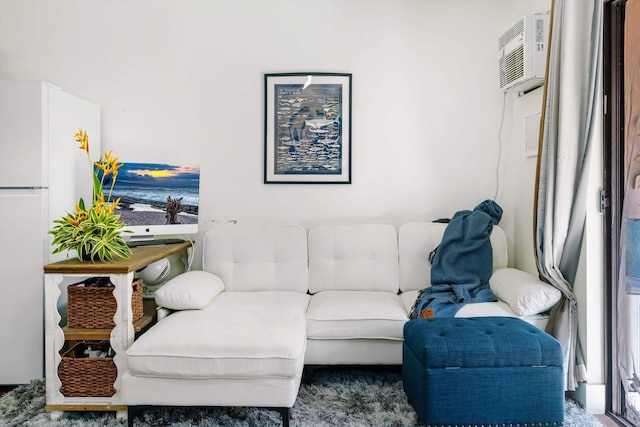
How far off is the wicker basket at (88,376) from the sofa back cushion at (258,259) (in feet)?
3.13

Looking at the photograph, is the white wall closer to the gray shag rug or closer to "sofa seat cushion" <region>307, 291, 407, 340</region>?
"sofa seat cushion" <region>307, 291, 407, 340</region>

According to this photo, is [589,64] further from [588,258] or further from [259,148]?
[259,148]

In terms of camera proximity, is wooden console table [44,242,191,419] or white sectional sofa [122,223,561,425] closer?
white sectional sofa [122,223,561,425]

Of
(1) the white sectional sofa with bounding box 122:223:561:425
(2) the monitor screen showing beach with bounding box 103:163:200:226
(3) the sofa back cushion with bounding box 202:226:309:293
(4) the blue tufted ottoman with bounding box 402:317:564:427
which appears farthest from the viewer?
(3) the sofa back cushion with bounding box 202:226:309:293

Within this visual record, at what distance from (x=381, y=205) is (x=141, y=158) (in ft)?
5.71

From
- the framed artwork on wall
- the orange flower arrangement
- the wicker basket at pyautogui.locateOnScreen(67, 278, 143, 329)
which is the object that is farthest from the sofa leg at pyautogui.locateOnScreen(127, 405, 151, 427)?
the framed artwork on wall

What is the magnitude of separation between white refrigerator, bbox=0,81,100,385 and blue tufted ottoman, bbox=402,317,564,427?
2.16m

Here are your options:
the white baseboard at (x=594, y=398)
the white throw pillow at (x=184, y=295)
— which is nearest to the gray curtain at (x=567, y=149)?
the white baseboard at (x=594, y=398)

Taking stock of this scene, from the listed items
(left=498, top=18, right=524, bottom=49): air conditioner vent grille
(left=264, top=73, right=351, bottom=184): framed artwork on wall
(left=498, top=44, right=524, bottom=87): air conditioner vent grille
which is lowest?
(left=264, top=73, right=351, bottom=184): framed artwork on wall

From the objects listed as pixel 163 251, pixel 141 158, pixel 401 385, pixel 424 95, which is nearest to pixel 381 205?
pixel 424 95

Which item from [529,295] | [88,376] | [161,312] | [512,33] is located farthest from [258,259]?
[512,33]

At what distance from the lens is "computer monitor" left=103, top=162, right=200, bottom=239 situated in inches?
119

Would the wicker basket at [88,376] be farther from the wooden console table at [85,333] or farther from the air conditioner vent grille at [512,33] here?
the air conditioner vent grille at [512,33]

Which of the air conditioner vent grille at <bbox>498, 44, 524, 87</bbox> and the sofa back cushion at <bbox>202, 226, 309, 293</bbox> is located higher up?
the air conditioner vent grille at <bbox>498, 44, 524, 87</bbox>
